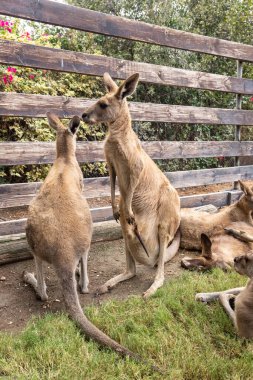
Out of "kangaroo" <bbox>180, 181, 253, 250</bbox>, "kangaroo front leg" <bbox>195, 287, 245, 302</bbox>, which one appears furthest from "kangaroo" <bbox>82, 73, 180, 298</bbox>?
"kangaroo" <bbox>180, 181, 253, 250</bbox>

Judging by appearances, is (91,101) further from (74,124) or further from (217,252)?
(217,252)

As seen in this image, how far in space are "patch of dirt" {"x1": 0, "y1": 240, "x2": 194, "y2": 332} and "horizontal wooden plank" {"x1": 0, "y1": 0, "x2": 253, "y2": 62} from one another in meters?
2.62

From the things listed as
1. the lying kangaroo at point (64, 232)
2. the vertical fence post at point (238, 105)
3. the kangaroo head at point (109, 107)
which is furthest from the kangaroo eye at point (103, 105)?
the vertical fence post at point (238, 105)

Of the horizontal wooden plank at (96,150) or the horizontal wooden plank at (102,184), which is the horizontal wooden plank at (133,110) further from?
the horizontal wooden plank at (102,184)

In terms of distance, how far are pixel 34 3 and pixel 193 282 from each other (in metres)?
3.28

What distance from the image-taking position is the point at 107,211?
5438 mm

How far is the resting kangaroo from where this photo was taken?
4431 millimetres

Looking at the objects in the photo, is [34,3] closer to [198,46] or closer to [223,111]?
[198,46]

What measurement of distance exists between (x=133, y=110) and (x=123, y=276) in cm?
237

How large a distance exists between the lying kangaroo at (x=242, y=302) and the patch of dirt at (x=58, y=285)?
2.65ft

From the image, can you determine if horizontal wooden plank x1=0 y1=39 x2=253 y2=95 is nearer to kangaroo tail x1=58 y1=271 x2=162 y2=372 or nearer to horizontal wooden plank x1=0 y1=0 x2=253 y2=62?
horizontal wooden plank x1=0 y1=0 x2=253 y2=62

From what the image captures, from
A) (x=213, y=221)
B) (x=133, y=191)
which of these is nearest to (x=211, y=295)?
(x=133, y=191)

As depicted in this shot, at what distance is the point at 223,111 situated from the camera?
263 inches

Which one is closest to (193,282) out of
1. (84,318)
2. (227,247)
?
(227,247)
